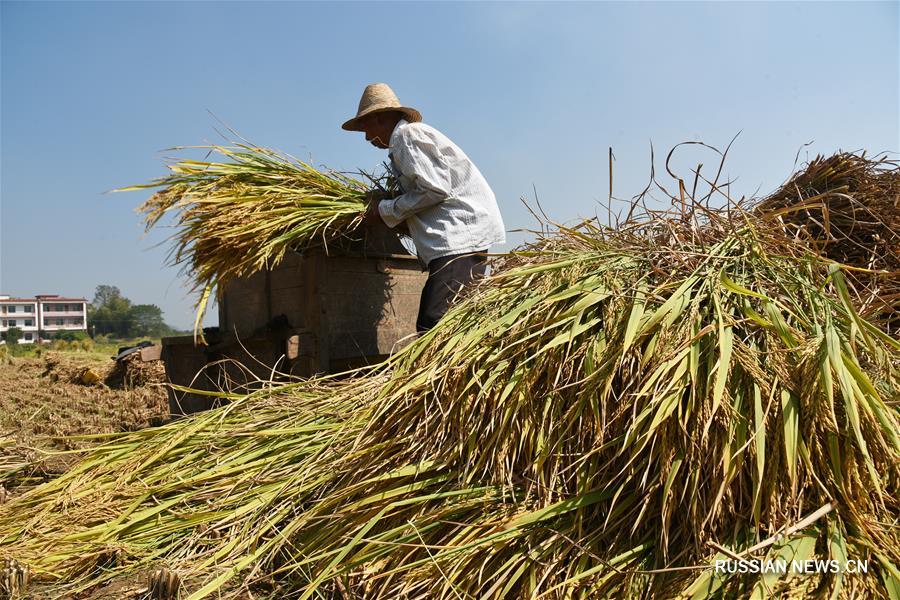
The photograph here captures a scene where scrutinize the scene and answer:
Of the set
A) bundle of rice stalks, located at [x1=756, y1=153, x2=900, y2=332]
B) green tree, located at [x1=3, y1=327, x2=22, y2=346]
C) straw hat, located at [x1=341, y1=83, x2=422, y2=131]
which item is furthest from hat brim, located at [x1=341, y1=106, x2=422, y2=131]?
green tree, located at [x1=3, y1=327, x2=22, y2=346]

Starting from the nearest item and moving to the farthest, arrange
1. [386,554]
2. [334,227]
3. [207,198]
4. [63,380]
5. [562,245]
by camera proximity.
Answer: [386,554] < [562,245] < [207,198] < [334,227] < [63,380]

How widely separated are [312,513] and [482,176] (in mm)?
2072

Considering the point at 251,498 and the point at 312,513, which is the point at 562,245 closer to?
the point at 312,513

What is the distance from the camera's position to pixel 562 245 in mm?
2123

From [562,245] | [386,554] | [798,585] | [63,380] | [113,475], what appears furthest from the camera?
[63,380]

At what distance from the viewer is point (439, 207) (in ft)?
10.5

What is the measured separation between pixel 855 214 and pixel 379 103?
2.26 m

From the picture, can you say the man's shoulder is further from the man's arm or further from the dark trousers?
the dark trousers

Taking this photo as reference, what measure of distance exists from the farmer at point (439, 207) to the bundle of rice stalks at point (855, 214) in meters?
1.29

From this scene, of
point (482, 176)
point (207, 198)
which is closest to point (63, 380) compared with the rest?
point (207, 198)

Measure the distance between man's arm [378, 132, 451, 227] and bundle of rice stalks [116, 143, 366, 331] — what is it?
10.9 inches

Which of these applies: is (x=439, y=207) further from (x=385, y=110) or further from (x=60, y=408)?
(x=60, y=408)

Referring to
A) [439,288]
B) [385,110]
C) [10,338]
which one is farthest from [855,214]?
[10,338]

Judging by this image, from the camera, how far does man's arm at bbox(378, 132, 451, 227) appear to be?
3.11 m
